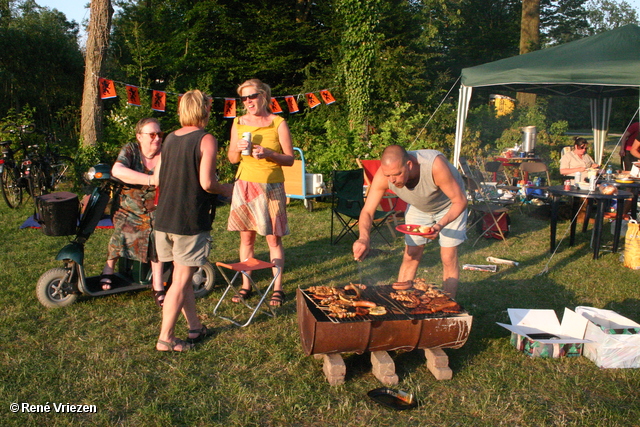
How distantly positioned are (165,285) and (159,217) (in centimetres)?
135

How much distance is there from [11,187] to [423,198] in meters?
7.96

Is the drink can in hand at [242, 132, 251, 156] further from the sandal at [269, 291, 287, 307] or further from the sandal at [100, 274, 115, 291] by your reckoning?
the sandal at [100, 274, 115, 291]

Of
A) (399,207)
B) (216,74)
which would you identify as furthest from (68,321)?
(216,74)

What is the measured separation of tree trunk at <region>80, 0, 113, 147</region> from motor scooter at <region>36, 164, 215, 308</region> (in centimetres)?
669

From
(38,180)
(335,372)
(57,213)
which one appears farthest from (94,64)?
(335,372)

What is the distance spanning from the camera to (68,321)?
4055 millimetres

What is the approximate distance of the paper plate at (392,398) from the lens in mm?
2916

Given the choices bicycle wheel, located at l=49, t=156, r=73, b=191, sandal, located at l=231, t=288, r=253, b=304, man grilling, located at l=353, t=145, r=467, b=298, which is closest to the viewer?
man grilling, located at l=353, t=145, r=467, b=298

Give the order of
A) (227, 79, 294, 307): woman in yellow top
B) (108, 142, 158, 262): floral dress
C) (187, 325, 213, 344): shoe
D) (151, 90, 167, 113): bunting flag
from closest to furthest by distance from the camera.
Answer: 1. (187, 325, 213, 344): shoe
2. (227, 79, 294, 307): woman in yellow top
3. (108, 142, 158, 262): floral dress
4. (151, 90, 167, 113): bunting flag

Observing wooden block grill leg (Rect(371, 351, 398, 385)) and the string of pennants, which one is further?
the string of pennants

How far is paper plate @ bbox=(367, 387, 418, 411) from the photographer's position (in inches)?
115

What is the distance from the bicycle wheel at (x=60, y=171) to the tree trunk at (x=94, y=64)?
0.58 metres

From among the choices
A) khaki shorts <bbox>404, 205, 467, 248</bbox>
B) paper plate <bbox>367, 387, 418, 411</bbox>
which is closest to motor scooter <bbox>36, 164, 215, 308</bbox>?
khaki shorts <bbox>404, 205, 467, 248</bbox>

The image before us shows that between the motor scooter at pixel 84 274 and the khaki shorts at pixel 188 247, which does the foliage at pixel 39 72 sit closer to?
the motor scooter at pixel 84 274
